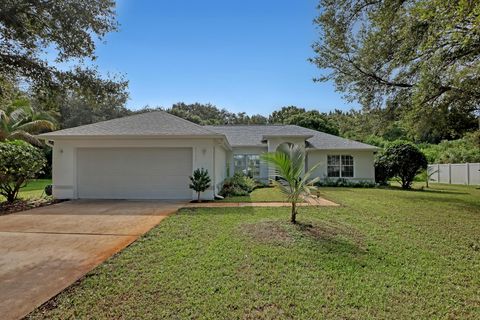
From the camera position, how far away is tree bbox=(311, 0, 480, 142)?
10.3 m

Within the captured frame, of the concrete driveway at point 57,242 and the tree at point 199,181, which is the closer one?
the concrete driveway at point 57,242

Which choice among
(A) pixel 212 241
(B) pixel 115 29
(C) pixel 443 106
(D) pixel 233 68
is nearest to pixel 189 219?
(A) pixel 212 241

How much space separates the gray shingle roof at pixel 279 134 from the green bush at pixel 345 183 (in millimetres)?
2336

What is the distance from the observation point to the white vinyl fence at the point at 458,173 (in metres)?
21.4

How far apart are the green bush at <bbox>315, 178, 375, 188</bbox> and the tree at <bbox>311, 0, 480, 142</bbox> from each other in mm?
5291

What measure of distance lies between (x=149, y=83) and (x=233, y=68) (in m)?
5.35

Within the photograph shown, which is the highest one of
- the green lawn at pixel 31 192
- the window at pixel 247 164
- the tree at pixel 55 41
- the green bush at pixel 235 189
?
the tree at pixel 55 41

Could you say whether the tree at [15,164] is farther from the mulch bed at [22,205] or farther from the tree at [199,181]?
the tree at [199,181]

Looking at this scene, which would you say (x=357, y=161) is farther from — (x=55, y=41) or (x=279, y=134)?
(x=55, y=41)

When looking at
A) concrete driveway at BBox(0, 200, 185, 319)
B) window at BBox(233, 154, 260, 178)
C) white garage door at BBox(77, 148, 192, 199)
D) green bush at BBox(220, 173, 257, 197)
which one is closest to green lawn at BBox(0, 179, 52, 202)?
white garage door at BBox(77, 148, 192, 199)

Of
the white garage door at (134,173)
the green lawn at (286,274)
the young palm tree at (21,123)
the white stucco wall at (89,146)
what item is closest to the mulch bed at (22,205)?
the white stucco wall at (89,146)

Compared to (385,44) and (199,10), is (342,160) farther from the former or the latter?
(199,10)

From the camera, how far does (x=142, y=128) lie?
43.0 feet

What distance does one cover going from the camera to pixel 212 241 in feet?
20.3
